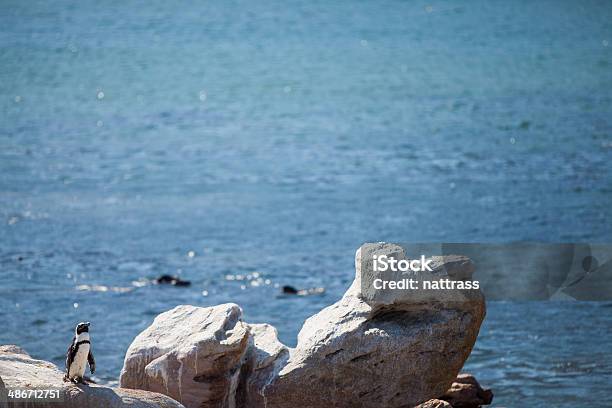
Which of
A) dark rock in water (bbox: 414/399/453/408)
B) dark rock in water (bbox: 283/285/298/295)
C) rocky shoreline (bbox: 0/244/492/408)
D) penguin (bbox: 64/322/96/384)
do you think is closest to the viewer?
penguin (bbox: 64/322/96/384)

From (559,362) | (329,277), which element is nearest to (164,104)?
(329,277)

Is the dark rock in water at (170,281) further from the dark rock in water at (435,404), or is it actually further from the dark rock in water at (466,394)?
the dark rock in water at (435,404)

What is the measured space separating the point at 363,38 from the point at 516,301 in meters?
43.6

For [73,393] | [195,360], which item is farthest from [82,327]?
[195,360]

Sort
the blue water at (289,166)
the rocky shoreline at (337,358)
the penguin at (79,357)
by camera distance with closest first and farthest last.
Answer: the penguin at (79,357), the rocky shoreline at (337,358), the blue water at (289,166)

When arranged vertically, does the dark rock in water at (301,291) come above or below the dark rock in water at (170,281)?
below

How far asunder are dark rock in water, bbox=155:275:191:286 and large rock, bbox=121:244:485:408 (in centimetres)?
943

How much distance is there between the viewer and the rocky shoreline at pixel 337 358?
637 inches

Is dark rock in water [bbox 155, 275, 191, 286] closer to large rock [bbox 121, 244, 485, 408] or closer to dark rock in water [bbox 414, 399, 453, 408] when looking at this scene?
large rock [bbox 121, 244, 485, 408]

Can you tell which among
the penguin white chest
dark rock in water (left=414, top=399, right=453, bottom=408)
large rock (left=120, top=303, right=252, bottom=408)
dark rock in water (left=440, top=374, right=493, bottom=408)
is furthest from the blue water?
the penguin white chest

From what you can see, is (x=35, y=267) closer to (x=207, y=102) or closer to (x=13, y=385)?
(x=13, y=385)

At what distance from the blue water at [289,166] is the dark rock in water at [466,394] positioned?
0.97 meters

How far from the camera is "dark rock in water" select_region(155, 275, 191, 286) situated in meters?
26.2

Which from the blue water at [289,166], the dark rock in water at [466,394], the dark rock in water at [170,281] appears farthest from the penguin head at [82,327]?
the dark rock in water at [170,281]
